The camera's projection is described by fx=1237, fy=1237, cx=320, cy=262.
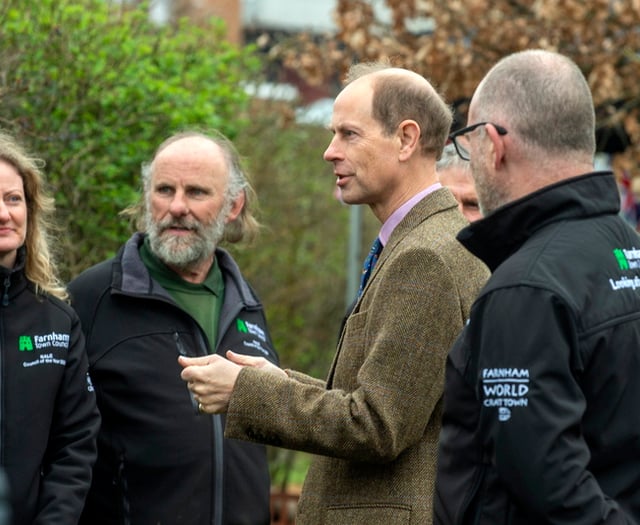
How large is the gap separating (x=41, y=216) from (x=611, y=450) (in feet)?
8.57

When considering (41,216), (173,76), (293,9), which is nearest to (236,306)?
(41,216)

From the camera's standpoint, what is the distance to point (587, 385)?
2982 mm

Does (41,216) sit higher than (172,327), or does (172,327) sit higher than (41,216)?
(41,216)

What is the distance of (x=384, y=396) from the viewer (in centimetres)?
368

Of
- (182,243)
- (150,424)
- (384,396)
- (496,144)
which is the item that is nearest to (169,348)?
(150,424)

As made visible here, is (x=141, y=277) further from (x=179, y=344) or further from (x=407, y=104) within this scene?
(x=407, y=104)

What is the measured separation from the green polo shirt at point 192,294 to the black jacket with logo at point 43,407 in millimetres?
584

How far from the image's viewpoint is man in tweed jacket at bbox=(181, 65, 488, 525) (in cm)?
371

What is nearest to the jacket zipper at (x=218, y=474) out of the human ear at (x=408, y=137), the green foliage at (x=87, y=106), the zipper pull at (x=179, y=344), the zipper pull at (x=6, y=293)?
the zipper pull at (x=179, y=344)

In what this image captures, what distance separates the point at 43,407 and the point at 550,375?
7.00 feet

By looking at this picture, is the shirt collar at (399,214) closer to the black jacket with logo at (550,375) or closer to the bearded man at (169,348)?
the black jacket with logo at (550,375)

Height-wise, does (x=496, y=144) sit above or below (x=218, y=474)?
above

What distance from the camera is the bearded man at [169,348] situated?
4.75 meters

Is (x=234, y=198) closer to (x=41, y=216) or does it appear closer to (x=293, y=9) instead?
(x=41, y=216)
